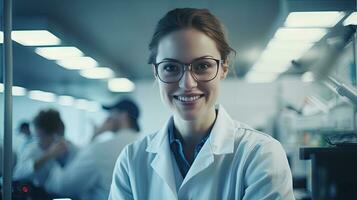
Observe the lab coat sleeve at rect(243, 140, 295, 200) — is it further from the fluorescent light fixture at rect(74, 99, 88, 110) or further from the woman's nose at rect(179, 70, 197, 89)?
the fluorescent light fixture at rect(74, 99, 88, 110)

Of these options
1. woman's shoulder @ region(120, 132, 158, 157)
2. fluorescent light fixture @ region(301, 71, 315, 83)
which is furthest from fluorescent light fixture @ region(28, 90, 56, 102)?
fluorescent light fixture @ region(301, 71, 315, 83)

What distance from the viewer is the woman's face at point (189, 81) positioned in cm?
116

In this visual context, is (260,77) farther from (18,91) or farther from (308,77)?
(18,91)

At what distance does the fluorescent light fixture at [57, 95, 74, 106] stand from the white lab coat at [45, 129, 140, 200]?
22 cm

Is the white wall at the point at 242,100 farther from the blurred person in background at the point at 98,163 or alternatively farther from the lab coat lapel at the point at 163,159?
the lab coat lapel at the point at 163,159

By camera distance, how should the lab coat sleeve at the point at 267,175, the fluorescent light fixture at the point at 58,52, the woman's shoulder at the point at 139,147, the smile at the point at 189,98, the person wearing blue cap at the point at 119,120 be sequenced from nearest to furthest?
the lab coat sleeve at the point at 267,175 < the smile at the point at 189,98 < the woman's shoulder at the point at 139,147 < the person wearing blue cap at the point at 119,120 < the fluorescent light fixture at the point at 58,52

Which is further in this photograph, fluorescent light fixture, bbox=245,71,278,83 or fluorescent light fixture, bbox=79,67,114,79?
fluorescent light fixture, bbox=79,67,114,79

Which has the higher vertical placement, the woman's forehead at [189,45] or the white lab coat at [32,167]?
the woman's forehead at [189,45]

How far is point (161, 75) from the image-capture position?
1.20m

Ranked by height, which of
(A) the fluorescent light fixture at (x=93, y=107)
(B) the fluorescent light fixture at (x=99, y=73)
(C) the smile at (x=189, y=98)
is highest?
(B) the fluorescent light fixture at (x=99, y=73)

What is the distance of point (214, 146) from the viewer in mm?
1197

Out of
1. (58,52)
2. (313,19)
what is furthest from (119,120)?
(313,19)

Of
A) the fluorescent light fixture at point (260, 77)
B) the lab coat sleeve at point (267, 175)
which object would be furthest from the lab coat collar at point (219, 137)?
the fluorescent light fixture at point (260, 77)

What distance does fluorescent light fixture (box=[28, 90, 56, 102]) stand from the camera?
1.73m
